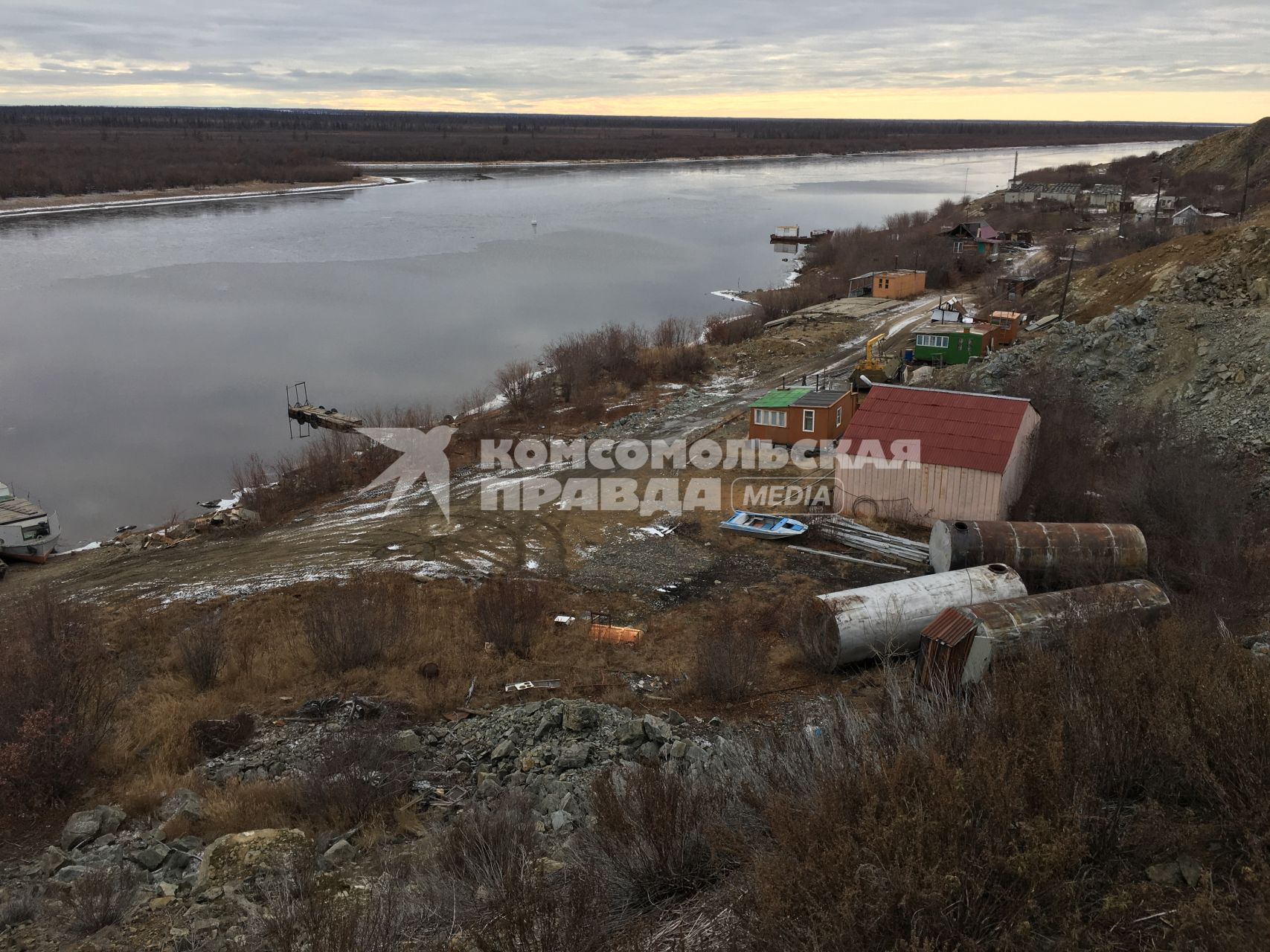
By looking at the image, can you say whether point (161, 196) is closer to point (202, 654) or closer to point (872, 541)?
point (202, 654)

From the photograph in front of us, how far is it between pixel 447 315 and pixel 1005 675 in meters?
42.3

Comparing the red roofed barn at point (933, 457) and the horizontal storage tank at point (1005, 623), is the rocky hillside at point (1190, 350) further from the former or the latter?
the horizontal storage tank at point (1005, 623)

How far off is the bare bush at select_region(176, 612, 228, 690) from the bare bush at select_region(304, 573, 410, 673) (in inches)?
49.2

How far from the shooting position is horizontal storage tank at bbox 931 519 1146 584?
558 inches

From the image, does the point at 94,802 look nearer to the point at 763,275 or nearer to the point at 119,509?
the point at 119,509

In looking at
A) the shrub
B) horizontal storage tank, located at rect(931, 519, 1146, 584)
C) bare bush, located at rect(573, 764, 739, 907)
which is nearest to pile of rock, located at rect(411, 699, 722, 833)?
bare bush, located at rect(573, 764, 739, 907)

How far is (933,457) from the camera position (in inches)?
725

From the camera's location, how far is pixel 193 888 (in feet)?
23.2

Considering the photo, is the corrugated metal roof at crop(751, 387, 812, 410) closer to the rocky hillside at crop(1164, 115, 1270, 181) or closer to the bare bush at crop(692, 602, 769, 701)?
the bare bush at crop(692, 602, 769, 701)

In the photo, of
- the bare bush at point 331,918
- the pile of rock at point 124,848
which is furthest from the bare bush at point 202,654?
the bare bush at point 331,918

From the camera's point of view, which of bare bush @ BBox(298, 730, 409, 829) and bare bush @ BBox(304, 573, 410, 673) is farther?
bare bush @ BBox(304, 573, 410, 673)

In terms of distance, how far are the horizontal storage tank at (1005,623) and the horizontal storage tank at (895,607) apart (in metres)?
0.89

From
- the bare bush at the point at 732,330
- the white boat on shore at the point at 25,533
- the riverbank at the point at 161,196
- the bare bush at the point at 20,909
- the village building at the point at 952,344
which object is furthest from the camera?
the riverbank at the point at 161,196

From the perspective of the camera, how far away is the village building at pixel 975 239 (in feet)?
184
